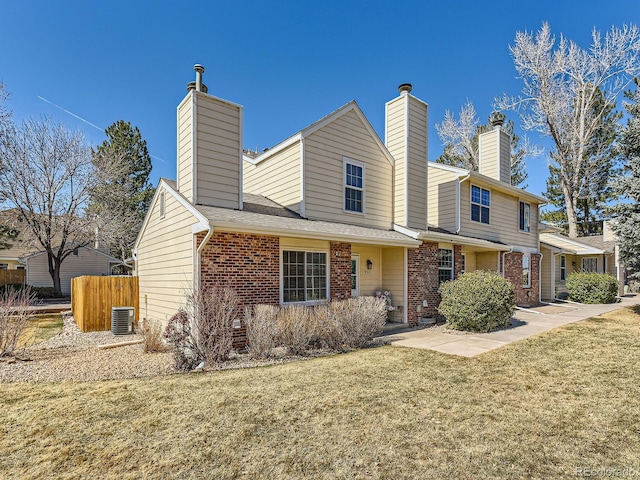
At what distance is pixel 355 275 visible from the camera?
1102 centimetres

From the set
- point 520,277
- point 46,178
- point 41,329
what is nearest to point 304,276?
point 41,329

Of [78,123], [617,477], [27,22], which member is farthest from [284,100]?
[617,477]

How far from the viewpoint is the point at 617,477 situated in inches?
116

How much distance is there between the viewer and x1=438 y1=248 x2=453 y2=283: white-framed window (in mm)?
12422

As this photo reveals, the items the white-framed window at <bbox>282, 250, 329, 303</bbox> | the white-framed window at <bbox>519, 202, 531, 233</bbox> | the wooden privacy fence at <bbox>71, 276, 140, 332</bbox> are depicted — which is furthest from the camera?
the white-framed window at <bbox>519, 202, 531, 233</bbox>

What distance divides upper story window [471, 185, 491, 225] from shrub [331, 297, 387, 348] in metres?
8.17

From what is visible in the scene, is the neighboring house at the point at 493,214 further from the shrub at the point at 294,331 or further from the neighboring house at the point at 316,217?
the shrub at the point at 294,331

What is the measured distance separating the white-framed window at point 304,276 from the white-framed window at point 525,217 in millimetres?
12162

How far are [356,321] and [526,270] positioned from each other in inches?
486

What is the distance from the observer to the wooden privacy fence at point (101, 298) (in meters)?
11.7

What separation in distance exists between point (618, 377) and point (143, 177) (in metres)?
32.5

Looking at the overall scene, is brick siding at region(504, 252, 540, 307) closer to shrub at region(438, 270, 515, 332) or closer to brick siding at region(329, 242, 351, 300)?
shrub at region(438, 270, 515, 332)

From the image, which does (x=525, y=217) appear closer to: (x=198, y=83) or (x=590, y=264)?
(x=590, y=264)

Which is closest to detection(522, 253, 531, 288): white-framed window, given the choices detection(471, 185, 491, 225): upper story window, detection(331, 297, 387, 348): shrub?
detection(471, 185, 491, 225): upper story window
